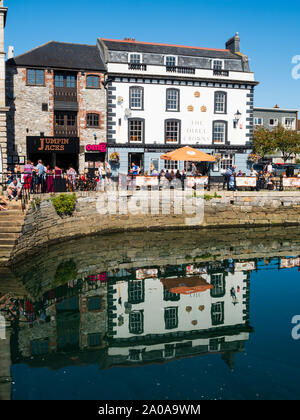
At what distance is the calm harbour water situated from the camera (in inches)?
292

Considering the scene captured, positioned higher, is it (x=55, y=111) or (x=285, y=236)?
(x=55, y=111)

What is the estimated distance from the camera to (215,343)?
30.5 ft

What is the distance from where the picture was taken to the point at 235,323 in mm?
10430

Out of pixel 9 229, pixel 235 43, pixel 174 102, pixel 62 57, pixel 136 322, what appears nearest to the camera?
pixel 136 322

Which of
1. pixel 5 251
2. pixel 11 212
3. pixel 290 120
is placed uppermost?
pixel 290 120

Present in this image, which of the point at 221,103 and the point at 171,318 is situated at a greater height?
the point at 221,103

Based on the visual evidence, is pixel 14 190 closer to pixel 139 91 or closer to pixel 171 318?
pixel 171 318

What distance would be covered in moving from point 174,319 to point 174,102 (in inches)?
909

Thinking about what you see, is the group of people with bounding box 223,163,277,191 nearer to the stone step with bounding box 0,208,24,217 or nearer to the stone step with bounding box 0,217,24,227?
the stone step with bounding box 0,208,24,217

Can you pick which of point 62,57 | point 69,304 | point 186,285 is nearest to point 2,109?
point 62,57

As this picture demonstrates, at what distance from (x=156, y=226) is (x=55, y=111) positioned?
1324 centimetres

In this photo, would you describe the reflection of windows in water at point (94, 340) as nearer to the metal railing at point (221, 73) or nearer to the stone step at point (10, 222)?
the stone step at point (10, 222)
